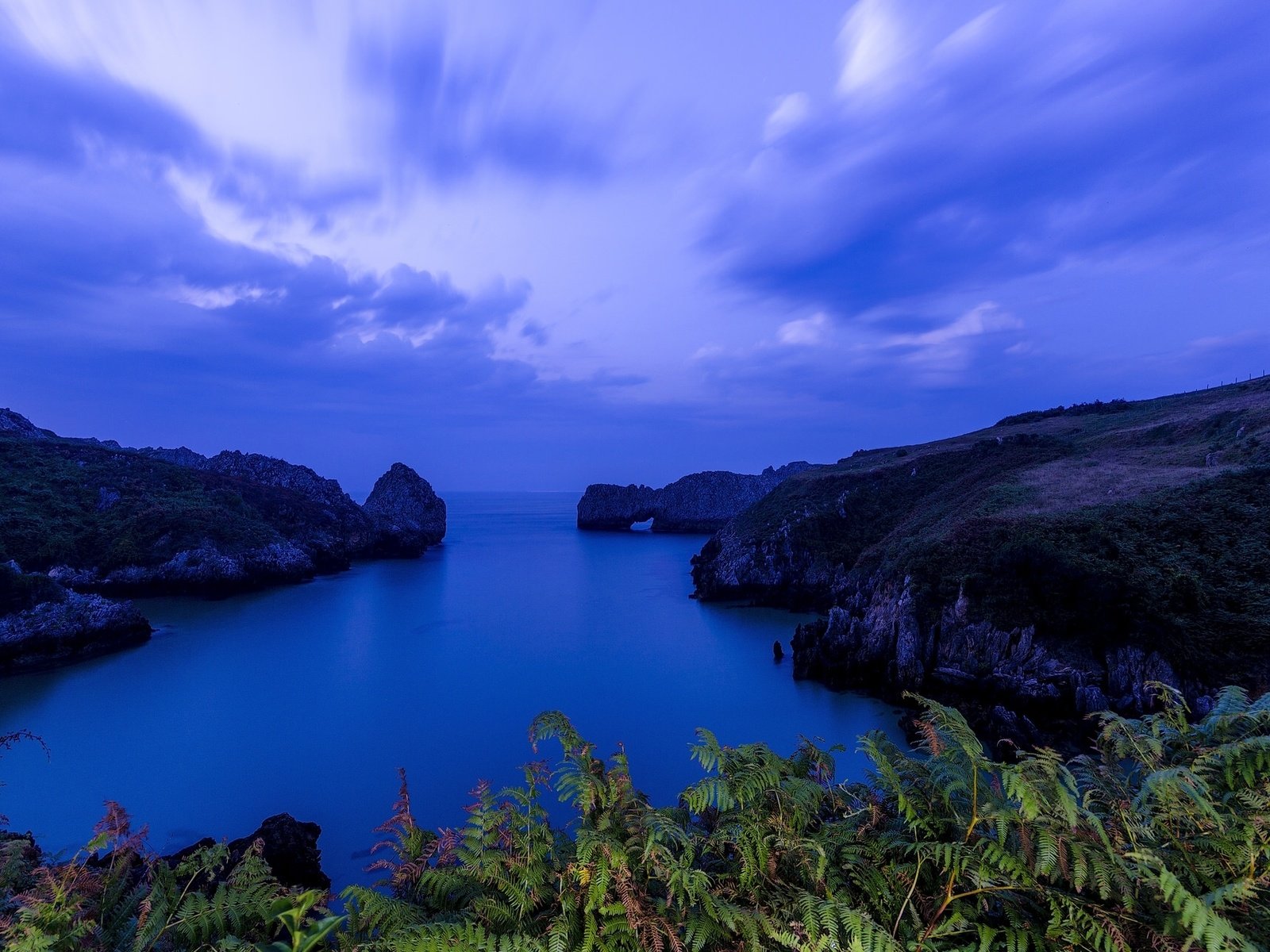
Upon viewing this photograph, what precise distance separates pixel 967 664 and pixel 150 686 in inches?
1256

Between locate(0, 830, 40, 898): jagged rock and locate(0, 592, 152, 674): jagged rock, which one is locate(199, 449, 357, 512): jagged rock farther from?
locate(0, 830, 40, 898): jagged rock

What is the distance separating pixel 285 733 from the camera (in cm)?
1803

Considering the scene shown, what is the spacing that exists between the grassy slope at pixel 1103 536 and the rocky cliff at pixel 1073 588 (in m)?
0.06

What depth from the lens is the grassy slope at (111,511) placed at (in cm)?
3484

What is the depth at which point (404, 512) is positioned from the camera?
70.1 m

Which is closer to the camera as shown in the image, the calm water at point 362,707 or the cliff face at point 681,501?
the calm water at point 362,707

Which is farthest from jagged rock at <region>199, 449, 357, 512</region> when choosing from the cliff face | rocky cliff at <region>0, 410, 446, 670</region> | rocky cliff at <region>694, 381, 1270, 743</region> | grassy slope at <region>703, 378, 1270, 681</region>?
rocky cliff at <region>694, 381, 1270, 743</region>

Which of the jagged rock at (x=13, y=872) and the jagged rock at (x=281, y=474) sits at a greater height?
the jagged rock at (x=281, y=474)

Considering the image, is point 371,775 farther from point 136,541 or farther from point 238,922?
point 136,541

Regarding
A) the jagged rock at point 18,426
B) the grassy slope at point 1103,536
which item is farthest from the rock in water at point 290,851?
the jagged rock at point 18,426

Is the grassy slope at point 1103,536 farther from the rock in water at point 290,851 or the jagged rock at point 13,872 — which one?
the jagged rock at point 13,872

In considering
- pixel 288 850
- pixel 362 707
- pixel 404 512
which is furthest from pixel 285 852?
pixel 404 512

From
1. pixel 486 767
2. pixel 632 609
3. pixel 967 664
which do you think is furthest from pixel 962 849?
pixel 632 609

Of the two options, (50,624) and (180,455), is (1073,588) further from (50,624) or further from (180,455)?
(180,455)
